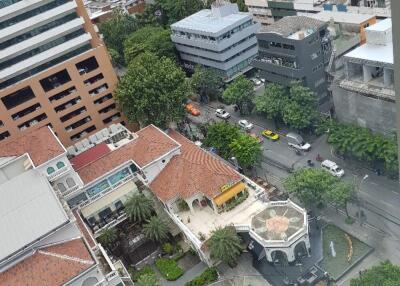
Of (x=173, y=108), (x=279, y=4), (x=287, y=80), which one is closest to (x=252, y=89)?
(x=287, y=80)

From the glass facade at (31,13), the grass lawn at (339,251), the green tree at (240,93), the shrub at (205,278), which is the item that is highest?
the glass facade at (31,13)

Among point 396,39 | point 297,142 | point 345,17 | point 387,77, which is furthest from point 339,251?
point 345,17

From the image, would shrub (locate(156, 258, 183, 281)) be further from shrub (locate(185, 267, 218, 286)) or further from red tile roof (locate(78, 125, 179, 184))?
red tile roof (locate(78, 125, 179, 184))

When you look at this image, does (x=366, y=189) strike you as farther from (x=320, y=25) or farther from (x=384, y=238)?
(x=320, y=25)

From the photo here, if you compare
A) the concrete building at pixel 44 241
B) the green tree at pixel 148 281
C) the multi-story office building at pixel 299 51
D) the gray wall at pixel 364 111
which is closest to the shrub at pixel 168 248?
the concrete building at pixel 44 241

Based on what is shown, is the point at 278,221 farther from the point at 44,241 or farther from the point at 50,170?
the point at 50,170

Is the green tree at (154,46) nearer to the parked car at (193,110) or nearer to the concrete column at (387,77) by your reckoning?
the parked car at (193,110)

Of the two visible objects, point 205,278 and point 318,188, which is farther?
point 318,188
